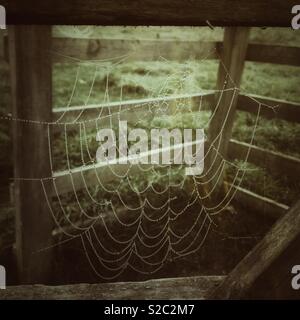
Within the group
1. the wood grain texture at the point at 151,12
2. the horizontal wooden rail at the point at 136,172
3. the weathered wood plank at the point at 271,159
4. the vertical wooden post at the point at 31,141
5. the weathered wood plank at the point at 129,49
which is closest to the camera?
the wood grain texture at the point at 151,12

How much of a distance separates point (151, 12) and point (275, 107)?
9.10 ft

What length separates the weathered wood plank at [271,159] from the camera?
13.5 ft

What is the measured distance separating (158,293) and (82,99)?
550cm

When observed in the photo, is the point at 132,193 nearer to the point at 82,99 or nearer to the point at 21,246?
the point at 21,246

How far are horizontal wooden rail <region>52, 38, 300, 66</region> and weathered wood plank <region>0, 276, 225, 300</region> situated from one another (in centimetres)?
167

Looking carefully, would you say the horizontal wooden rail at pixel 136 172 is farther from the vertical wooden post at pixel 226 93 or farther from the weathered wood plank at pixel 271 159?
the vertical wooden post at pixel 226 93

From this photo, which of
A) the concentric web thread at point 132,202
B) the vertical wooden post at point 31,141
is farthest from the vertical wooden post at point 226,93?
the vertical wooden post at point 31,141

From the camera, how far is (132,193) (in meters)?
4.64

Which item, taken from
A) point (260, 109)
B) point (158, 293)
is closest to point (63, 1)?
point (158, 293)

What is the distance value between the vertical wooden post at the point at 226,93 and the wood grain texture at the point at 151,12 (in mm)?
2071

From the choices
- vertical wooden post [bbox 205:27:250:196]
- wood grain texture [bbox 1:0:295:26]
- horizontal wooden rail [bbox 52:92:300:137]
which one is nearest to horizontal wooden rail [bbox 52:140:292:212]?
vertical wooden post [bbox 205:27:250:196]

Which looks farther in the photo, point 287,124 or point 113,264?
point 287,124
